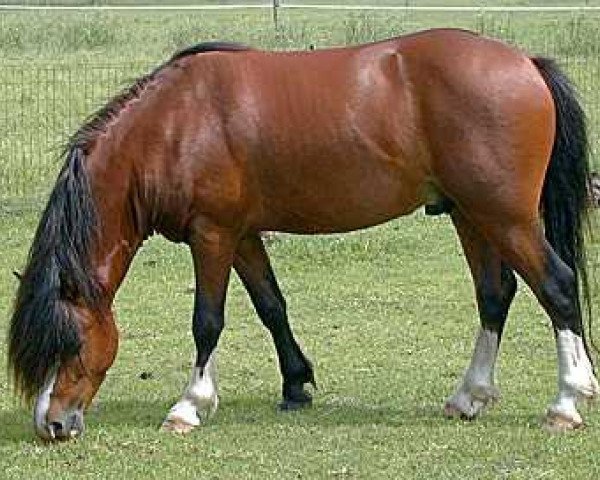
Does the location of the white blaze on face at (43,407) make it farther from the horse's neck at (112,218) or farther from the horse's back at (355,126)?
the horse's back at (355,126)

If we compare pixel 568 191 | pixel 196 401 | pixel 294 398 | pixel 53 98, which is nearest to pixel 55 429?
pixel 196 401

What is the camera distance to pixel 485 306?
713cm

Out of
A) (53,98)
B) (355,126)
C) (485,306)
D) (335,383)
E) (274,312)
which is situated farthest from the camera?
(53,98)

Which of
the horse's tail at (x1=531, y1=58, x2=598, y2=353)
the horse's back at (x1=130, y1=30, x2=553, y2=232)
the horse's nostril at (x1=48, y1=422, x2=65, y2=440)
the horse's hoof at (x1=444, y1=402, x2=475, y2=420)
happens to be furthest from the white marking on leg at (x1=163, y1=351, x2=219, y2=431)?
Answer: the horse's tail at (x1=531, y1=58, x2=598, y2=353)

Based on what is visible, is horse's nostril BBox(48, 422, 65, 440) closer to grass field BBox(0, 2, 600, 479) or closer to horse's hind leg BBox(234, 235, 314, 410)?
grass field BBox(0, 2, 600, 479)

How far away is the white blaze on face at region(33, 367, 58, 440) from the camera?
6.43m

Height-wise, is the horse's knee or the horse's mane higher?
the horse's mane

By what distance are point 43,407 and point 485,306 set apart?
2139 mm

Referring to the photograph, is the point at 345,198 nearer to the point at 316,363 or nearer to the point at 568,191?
the point at 568,191

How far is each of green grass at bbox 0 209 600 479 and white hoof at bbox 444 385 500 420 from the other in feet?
0.23

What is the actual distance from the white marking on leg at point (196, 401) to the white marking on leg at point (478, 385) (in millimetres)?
1104

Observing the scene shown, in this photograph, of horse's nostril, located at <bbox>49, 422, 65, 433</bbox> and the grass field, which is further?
horse's nostril, located at <bbox>49, 422, 65, 433</bbox>

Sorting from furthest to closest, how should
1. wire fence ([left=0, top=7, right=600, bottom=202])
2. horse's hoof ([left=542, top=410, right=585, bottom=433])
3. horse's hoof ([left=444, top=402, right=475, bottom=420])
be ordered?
1. wire fence ([left=0, top=7, right=600, bottom=202])
2. horse's hoof ([left=444, top=402, right=475, bottom=420])
3. horse's hoof ([left=542, top=410, right=585, bottom=433])

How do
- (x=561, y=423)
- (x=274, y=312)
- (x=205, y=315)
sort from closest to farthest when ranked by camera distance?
(x=561, y=423) < (x=205, y=315) < (x=274, y=312)
